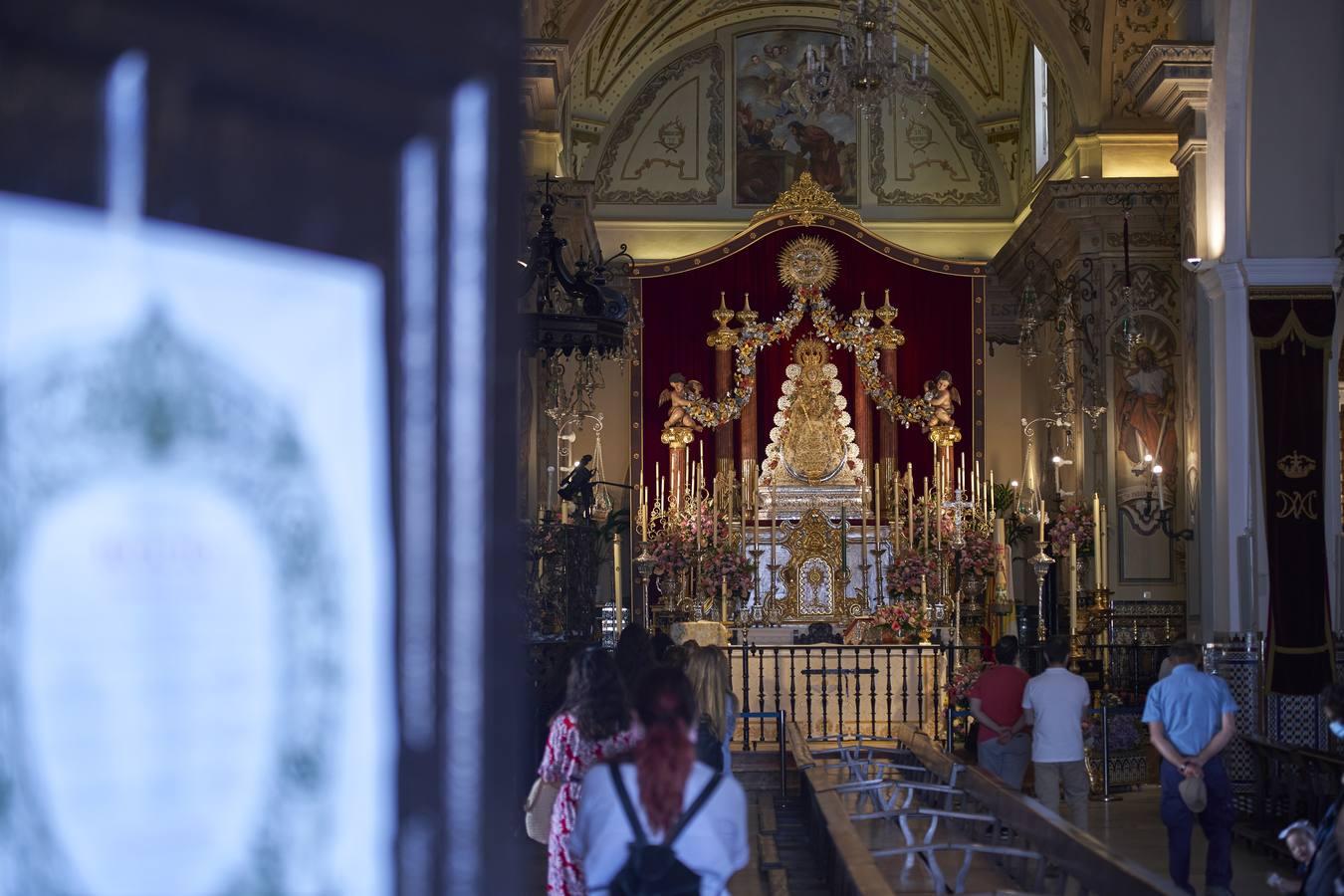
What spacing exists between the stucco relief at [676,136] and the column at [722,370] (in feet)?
8.88

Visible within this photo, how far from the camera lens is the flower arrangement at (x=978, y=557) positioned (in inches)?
603

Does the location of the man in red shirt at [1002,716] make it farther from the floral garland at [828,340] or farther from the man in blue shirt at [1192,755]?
the floral garland at [828,340]

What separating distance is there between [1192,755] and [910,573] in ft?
22.9

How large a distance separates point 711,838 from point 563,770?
4.49ft

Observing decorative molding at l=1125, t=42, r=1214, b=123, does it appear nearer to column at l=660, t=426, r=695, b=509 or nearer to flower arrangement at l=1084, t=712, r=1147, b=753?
flower arrangement at l=1084, t=712, r=1147, b=753

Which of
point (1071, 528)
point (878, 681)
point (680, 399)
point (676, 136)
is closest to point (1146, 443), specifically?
point (1071, 528)

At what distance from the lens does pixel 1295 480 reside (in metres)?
12.1

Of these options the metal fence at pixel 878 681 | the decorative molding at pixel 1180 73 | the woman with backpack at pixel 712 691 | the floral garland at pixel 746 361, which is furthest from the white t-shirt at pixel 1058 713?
the floral garland at pixel 746 361

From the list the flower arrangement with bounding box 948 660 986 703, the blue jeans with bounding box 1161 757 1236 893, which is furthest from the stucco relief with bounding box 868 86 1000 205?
the blue jeans with bounding box 1161 757 1236 893

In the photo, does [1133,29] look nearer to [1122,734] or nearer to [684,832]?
[1122,734]

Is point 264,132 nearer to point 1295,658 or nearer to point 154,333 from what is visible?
point 154,333

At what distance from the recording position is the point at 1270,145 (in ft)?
41.8

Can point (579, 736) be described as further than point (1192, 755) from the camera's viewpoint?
No

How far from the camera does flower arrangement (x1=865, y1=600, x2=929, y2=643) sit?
15.0 meters
